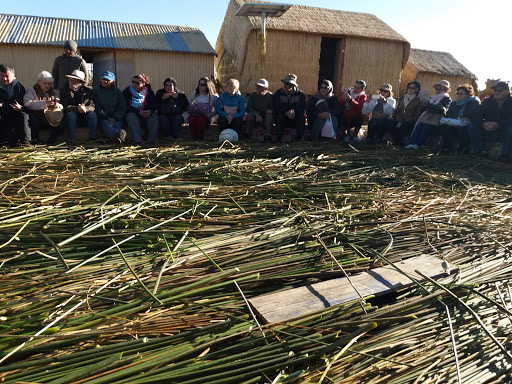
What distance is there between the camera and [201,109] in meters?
6.33

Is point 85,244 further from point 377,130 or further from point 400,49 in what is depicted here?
point 400,49

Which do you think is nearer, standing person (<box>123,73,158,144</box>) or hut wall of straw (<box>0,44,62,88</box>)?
standing person (<box>123,73,158,144</box>)

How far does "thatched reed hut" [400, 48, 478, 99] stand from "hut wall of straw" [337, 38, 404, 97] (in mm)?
2434

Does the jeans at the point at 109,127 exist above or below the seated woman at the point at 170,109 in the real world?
below

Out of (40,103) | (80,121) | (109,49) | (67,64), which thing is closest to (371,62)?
(109,49)

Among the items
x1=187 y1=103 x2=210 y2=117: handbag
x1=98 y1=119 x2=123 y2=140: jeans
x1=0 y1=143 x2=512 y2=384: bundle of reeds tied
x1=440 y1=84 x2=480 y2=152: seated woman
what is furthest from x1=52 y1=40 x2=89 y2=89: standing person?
x1=440 y1=84 x2=480 y2=152: seated woman

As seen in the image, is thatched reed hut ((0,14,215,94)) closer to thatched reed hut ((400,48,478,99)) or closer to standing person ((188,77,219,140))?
standing person ((188,77,219,140))

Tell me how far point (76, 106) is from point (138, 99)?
0.93m

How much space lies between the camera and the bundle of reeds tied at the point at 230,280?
1.30m

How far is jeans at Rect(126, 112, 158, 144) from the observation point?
5.75 metres

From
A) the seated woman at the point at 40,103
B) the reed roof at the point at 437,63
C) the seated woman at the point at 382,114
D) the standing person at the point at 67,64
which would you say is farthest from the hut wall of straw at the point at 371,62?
the seated woman at the point at 40,103

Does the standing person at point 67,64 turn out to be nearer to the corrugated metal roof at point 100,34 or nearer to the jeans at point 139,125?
the jeans at point 139,125

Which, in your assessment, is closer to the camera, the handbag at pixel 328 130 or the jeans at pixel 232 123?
the jeans at pixel 232 123

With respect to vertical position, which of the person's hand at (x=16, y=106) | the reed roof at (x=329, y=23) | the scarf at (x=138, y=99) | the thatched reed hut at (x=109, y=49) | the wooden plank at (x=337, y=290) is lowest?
the wooden plank at (x=337, y=290)
